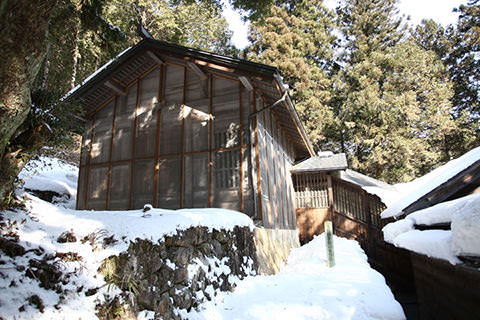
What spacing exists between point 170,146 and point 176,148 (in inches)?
8.7

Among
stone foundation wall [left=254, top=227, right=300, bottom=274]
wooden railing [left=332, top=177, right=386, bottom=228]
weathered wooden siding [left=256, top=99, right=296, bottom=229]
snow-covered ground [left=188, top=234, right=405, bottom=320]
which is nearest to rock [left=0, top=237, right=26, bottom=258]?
snow-covered ground [left=188, top=234, right=405, bottom=320]

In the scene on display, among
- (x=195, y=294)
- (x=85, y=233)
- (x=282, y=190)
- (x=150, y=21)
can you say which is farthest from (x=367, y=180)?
(x=150, y=21)

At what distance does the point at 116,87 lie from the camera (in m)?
9.33

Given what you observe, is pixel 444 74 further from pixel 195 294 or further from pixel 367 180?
pixel 195 294

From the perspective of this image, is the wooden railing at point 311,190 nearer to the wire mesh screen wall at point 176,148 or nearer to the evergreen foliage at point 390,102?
the wire mesh screen wall at point 176,148

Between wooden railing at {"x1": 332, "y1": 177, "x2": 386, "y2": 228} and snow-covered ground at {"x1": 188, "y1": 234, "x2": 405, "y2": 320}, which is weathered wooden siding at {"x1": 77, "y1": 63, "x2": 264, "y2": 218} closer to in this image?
snow-covered ground at {"x1": 188, "y1": 234, "x2": 405, "y2": 320}

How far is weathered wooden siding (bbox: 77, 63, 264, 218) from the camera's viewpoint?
7.84 metres

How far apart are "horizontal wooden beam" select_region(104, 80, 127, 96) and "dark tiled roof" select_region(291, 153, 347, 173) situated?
25.0 feet

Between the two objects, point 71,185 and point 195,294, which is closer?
point 195,294

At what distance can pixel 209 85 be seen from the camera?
862cm

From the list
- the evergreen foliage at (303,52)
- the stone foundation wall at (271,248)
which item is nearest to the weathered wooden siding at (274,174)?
the stone foundation wall at (271,248)

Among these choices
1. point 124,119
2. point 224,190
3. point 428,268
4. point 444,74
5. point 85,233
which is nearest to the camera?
point 85,233

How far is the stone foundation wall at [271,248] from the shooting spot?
6.88 meters

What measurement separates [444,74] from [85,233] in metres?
25.3
